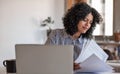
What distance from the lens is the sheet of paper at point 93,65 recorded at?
1.73 metres

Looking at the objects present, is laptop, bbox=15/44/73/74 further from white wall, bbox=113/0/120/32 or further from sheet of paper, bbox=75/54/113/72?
white wall, bbox=113/0/120/32

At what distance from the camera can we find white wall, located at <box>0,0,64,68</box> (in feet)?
16.3

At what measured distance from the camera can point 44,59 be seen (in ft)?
4.92

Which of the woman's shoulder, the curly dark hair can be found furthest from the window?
the woman's shoulder

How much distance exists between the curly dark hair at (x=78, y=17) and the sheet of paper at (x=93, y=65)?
0.39 meters

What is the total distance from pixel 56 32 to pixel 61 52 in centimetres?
66

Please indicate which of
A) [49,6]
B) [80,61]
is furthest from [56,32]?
[49,6]

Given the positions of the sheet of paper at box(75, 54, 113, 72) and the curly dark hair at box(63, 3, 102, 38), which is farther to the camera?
the curly dark hair at box(63, 3, 102, 38)

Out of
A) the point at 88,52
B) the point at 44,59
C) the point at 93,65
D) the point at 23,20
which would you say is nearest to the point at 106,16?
the point at 23,20

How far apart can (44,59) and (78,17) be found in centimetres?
70

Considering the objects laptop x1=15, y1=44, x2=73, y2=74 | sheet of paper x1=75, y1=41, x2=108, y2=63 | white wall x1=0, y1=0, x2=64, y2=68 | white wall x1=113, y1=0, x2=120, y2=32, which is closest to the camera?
laptop x1=15, y1=44, x2=73, y2=74

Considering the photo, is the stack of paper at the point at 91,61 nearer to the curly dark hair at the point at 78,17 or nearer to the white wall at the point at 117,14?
the curly dark hair at the point at 78,17

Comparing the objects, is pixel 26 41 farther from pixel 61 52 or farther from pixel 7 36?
pixel 61 52

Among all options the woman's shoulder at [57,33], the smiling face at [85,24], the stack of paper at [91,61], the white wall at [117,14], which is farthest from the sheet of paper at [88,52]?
the white wall at [117,14]
